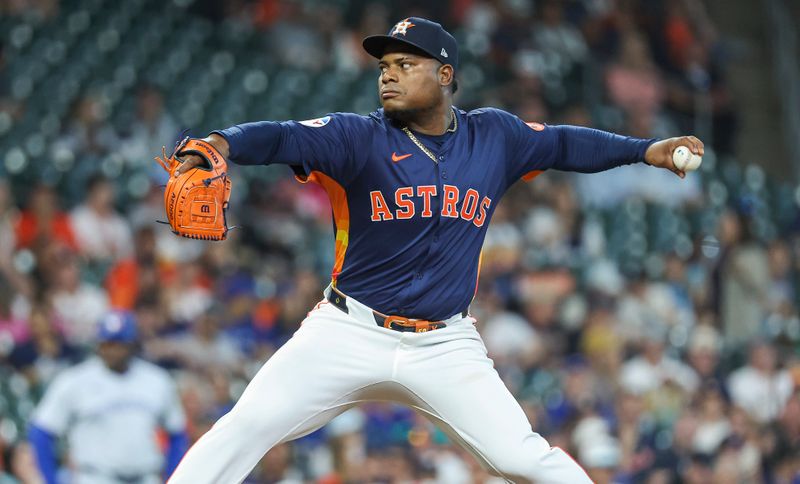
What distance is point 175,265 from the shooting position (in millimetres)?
9836

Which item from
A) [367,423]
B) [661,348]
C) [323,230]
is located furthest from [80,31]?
[661,348]

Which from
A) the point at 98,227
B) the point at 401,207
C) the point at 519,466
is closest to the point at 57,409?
the point at 98,227

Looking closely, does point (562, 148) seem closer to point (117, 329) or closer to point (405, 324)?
point (405, 324)

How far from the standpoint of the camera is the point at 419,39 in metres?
4.74

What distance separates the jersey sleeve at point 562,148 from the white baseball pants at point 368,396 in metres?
0.74

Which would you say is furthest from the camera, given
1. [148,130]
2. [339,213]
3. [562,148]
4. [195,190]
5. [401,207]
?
[148,130]

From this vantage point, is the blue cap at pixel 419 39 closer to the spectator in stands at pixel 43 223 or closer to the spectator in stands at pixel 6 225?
the spectator in stands at pixel 6 225

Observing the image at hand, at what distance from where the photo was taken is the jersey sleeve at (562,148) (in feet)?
16.6

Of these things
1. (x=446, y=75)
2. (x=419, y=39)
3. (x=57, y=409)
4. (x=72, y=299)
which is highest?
(x=419, y=39)

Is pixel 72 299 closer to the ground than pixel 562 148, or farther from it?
closer to the ground

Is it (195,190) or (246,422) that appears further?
(246,422)

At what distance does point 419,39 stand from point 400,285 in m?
0.87

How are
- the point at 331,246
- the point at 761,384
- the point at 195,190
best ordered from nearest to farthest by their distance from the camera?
the point at 195,190
the point at 761,384
the point at 331,246

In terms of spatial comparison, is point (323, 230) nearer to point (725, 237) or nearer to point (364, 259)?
point (725, 237)
